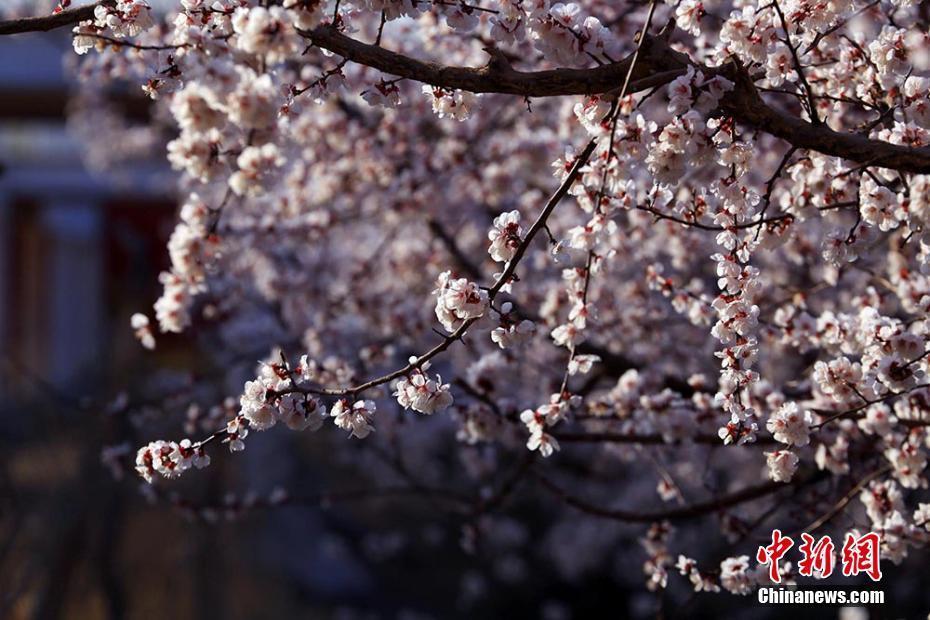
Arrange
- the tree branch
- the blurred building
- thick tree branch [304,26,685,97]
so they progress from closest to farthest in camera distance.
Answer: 1. thick tree branch [304,26,685,97]
2. the tree branch
3. the blurred building

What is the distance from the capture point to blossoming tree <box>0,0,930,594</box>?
102 inches

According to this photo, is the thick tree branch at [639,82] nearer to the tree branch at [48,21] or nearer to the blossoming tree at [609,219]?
the blossoming tree at [609,219]

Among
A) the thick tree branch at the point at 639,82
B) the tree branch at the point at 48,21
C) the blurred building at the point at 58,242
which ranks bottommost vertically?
the thick tree branch at the point at 639,82

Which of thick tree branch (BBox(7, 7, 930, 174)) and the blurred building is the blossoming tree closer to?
thick tree branch (BBox(7, 7, 930, 174))

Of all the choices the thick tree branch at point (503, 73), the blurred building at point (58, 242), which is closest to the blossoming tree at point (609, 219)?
the thick tree branch at point (503, 73)

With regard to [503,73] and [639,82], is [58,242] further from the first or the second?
[639,82]

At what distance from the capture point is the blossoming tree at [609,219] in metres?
2.59

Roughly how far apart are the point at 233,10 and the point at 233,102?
597 mm

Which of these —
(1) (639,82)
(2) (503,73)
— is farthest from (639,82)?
(2) (503,73)

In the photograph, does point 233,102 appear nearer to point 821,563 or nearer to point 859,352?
point 859,352

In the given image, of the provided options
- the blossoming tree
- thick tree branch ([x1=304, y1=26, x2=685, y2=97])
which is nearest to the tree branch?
the blossoming tree

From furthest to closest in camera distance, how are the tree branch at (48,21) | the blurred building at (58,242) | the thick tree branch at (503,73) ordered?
the blurred building at (58,242) < the tree branch at (48,21) < the thick tree branch at (503,73)

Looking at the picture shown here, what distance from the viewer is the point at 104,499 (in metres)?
7.81

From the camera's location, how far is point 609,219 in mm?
2656
